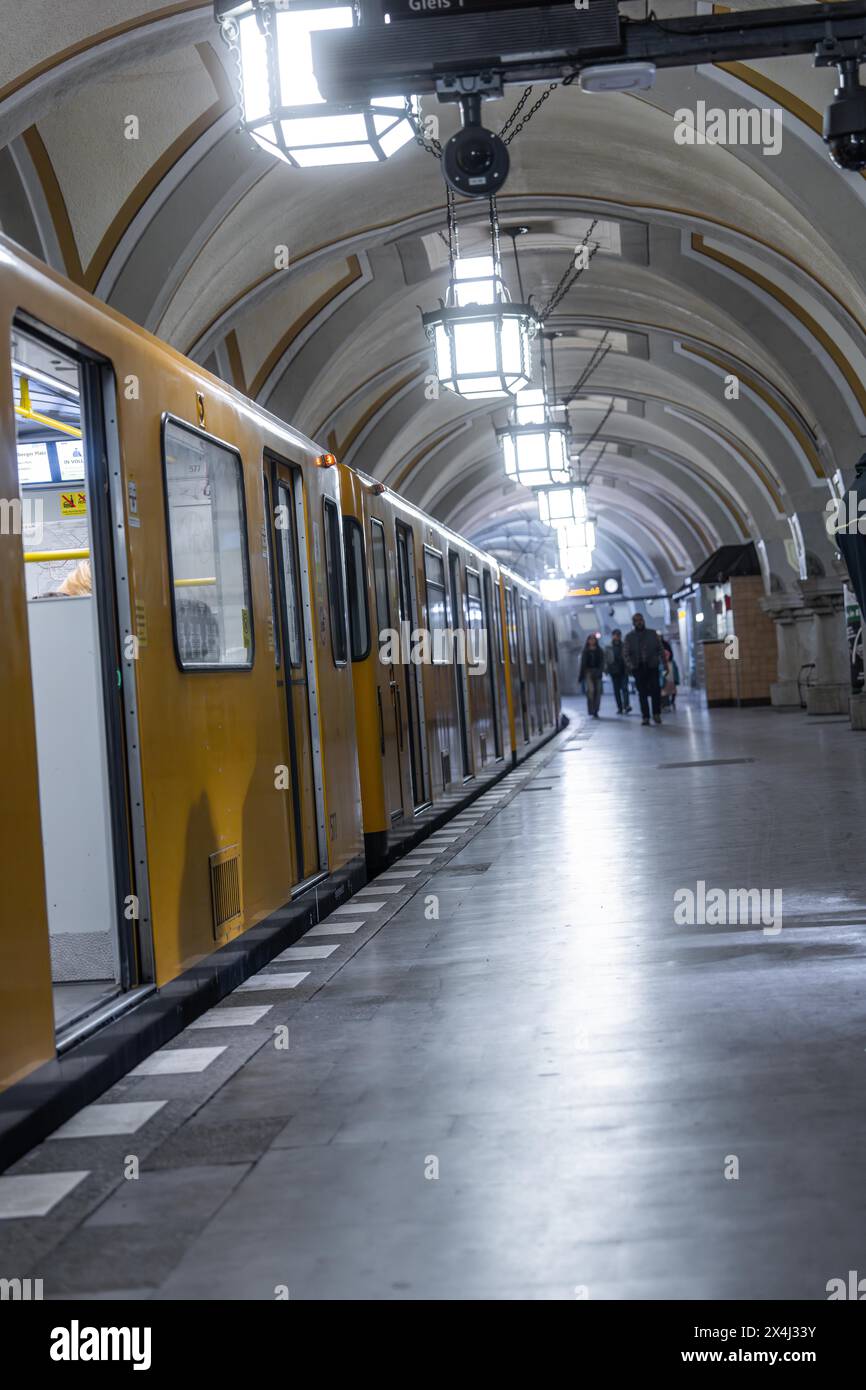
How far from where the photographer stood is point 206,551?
661cm

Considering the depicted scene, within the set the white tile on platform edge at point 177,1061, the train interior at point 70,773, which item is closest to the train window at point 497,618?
the train interior at point 70,773

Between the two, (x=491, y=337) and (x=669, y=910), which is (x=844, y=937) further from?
(x=491, y=337)

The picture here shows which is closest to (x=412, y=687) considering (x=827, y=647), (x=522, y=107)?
(x=522, y=107)

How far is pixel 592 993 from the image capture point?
18.6 feet

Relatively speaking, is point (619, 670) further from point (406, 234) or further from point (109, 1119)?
point (109, 1119)

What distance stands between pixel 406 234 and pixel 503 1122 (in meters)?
15.1

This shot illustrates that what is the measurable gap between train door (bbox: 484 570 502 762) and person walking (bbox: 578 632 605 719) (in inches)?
564

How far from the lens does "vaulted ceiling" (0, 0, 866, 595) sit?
12188 mm

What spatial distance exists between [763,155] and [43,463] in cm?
919

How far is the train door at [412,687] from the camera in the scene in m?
12.5

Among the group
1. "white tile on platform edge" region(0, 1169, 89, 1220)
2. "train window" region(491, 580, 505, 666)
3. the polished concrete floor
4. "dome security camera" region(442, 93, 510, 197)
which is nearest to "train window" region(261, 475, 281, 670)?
the polished concrete floor

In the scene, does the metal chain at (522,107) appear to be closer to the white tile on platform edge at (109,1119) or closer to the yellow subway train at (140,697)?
the yellow subway train at (140,697)

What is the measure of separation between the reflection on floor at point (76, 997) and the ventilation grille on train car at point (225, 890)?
60 cm
